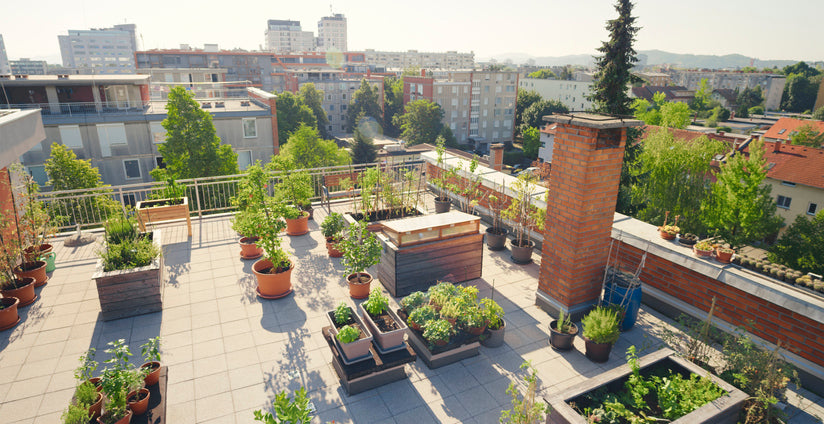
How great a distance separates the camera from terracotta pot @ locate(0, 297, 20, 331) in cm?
555

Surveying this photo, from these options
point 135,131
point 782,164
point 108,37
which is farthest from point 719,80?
point 108,37

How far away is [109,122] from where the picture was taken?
26.6 metres

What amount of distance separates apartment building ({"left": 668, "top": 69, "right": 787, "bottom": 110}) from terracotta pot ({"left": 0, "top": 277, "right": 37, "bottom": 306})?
324 ft

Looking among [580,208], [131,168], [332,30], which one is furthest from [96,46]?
[580,208]

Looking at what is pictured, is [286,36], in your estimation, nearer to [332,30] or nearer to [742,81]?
[332,30]

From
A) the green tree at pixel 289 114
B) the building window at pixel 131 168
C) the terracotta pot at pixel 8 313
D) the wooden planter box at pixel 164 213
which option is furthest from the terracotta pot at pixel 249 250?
the green tree at pixel 289 114

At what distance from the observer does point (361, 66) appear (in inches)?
3701

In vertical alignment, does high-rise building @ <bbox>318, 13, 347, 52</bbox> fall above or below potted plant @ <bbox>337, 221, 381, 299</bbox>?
above

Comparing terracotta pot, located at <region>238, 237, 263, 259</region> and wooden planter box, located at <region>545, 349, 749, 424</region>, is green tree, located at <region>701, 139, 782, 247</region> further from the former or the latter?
terracotta pot, located at <region>238, 237, 263, 259</region>

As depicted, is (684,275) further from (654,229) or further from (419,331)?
(419,331)

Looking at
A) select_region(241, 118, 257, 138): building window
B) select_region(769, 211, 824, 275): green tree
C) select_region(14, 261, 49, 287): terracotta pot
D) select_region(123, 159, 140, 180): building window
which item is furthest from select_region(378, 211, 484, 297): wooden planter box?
select_region(123, 159, 140, 180): building window

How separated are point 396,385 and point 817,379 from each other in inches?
182

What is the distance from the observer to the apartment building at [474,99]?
65250 millimetres

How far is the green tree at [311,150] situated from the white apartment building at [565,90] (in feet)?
168
